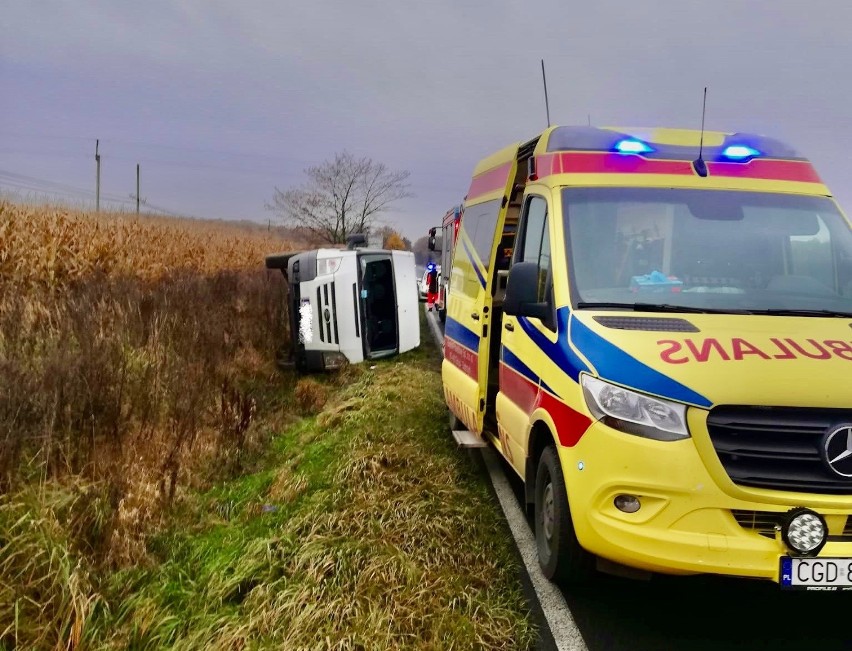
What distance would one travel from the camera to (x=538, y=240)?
468 centimetres

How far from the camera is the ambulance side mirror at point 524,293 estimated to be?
4145mm

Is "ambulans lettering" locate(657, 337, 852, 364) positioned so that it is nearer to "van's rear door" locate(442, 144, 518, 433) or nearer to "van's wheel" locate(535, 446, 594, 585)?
"van's wheel" locate(535, 446, 594, 585)

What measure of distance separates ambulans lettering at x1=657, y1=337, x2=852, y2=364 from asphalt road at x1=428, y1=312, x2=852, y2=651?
1206 mm

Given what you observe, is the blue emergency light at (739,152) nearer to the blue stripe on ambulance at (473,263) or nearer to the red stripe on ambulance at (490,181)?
the red stripe on ambulance at (490,181)

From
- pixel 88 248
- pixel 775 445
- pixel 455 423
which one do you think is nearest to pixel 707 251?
pixel 775 445

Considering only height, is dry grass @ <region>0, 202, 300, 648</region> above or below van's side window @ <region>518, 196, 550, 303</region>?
below

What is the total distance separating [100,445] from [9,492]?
1.02 m

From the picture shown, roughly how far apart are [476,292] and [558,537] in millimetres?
2665

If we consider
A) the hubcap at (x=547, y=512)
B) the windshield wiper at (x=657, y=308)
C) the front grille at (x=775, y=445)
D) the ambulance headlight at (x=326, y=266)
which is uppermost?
the ambulance headlight at (x=326, y=266)

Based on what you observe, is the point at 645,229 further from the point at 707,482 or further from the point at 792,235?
the point at 707,482

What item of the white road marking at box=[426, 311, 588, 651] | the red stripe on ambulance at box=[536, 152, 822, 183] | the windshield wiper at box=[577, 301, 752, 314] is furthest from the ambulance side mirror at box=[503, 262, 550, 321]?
the white road marking at box=[426, 311, 588, 651]

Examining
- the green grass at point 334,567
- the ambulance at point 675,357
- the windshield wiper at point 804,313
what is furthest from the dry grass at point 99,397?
the windshield wiper at point 804,313

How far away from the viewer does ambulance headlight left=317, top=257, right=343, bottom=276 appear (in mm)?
11023

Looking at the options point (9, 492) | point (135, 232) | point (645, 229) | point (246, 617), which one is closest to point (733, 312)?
point (645, 229)
